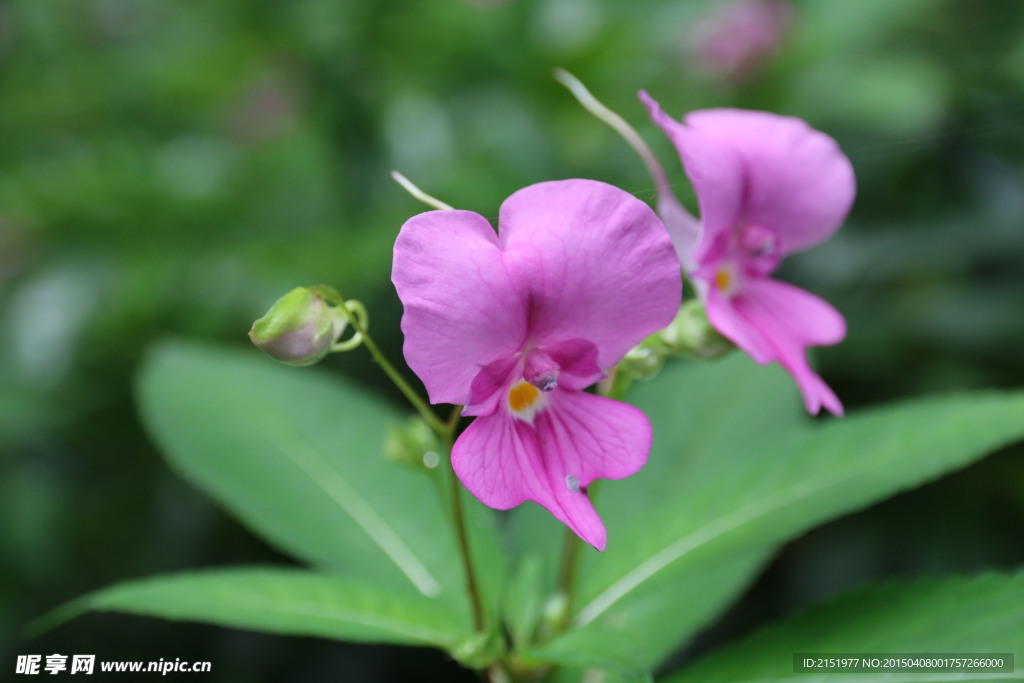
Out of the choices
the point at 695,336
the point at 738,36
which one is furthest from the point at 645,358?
the point at 738,36

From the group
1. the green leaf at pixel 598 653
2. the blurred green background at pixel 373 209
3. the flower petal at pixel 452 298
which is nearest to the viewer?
the flower petal at pixel 452 298

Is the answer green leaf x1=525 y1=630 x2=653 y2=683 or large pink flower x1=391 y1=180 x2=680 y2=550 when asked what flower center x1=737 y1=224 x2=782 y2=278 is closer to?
large pink flower x1=391 y1=180 x2=680 y2=550

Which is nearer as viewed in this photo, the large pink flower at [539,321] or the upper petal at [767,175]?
the large pink flower at [539,321]

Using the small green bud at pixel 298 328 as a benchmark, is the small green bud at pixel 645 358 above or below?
below

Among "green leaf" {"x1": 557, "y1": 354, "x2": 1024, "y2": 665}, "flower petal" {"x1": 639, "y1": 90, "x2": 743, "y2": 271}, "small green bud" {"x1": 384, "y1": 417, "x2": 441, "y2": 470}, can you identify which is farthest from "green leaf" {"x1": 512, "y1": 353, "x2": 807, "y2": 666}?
"flower petal" {"x1": 639, "y1": 90, "x2": 743, "y2": 271}

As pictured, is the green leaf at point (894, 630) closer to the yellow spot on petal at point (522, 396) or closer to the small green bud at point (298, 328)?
the yellow spot on petal at point (522, 396)

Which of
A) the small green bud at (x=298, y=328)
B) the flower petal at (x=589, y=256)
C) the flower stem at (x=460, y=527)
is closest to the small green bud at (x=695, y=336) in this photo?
the flower petal at (x=589, y=256)
